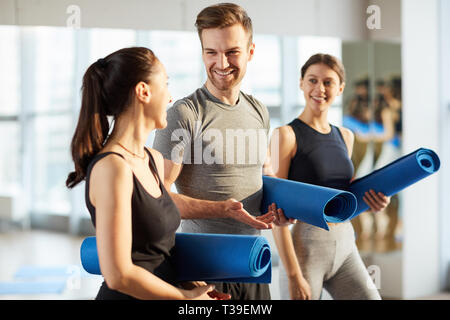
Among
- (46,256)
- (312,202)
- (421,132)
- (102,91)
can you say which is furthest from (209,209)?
(421,132)

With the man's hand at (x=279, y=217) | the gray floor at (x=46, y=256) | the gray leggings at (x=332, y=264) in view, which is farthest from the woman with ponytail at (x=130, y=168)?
the gray floor at (x=46, y=256)

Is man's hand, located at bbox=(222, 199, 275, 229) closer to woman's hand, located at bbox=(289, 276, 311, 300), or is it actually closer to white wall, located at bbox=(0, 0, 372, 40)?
woman's hand, located at bbox=(289, 276, 311, 300)

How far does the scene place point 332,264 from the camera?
2.17 metres

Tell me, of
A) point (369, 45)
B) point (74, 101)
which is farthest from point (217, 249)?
point (369, 45)

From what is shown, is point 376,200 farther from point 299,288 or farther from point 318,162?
point 299,288

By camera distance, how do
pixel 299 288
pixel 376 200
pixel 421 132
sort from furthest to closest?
pixel 421 132 → pixel 299 288 → pixel 376 200

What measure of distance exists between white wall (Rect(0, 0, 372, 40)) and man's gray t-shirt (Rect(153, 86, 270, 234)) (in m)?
0.65

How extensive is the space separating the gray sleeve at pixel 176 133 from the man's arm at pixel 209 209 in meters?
0.04

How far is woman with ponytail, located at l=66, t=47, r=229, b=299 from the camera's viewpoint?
116 cm

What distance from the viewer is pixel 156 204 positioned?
126 centimetres

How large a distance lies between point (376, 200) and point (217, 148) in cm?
68
